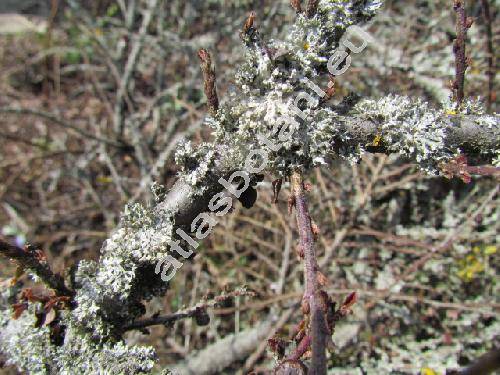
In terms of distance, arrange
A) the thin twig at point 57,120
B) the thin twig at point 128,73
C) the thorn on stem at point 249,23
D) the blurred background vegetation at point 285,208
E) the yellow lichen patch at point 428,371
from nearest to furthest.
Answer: the thorn on stem at point 249,23
the yellow lichen patch at point 428,371
the blurred background vegetation at point 285,208
the thin twig at point 57,120
the thin twig at point 128,73

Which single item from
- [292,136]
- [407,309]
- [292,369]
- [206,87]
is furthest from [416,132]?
[407,309]

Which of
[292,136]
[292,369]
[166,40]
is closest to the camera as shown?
[292,369]

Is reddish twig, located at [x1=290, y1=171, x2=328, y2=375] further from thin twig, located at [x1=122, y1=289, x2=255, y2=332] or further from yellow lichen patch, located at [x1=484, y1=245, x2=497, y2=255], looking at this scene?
yellow lichen patch, located at [x1=484, y1=245, x2=497, y2=255]

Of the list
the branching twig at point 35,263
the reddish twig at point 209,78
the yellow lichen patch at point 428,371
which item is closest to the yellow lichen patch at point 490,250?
the yellow lichen patch at point 428,371

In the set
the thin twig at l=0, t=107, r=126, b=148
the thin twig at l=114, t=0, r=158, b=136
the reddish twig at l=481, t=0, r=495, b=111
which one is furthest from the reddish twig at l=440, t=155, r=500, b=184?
the thin twig at l=114, t=0, r=158, b=136

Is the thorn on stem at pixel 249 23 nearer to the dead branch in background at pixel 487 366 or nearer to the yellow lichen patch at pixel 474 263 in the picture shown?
the dead branch in background at pixel 487 366

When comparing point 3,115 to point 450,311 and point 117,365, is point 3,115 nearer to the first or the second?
point 117,365
